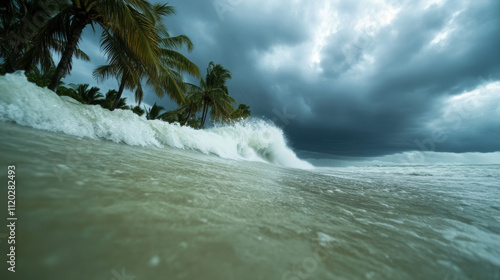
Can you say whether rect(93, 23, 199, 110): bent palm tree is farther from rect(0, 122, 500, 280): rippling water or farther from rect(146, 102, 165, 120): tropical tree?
rect(146, 102, 165, 120): tropical tree

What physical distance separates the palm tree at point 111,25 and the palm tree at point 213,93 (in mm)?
12122

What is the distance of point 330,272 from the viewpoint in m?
0.75

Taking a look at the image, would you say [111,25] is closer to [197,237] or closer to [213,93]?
[197,237]

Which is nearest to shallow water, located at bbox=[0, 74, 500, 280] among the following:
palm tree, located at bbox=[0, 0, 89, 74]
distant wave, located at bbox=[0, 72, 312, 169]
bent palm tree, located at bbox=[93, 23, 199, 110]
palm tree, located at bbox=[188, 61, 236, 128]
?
distant wave, located at bbox=[0, 72, 312, 169]

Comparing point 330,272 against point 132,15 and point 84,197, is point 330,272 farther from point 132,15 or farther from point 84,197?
point 132,15

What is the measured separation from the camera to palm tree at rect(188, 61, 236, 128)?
19.2m

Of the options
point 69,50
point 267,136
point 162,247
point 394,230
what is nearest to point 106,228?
point 162,247

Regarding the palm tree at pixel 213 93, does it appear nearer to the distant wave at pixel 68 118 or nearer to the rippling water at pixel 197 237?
the distant wave at pixel 68 118

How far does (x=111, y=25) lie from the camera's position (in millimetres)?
6070

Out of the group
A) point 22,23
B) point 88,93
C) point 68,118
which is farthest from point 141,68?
point 88,93

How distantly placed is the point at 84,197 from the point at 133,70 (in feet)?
23.5

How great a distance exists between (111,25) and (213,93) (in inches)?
502

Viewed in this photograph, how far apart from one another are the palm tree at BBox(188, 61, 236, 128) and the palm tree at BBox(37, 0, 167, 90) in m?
12.1

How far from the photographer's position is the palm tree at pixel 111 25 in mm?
5164
